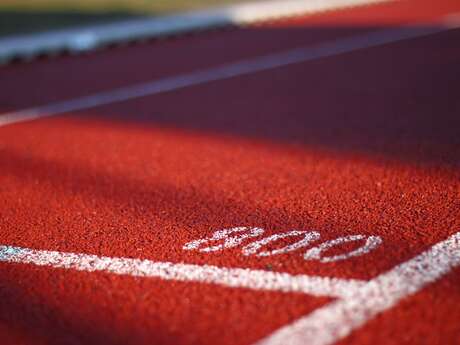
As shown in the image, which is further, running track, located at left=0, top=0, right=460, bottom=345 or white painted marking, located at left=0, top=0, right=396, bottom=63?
white painted marking, located at left=0, top=0, right=396, bottom=63

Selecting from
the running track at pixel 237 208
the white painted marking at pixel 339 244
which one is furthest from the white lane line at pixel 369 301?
the white painted marking at pixel 339 244

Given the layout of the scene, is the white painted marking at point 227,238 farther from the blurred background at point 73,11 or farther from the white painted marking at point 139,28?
the blurred background at point 73,11

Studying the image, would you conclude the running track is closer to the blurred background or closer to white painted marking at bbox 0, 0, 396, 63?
white painted marking at bbox 0, 0, 396, 63

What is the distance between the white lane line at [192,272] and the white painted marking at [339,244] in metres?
0.17

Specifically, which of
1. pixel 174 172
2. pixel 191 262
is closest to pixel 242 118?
pixel 174 172

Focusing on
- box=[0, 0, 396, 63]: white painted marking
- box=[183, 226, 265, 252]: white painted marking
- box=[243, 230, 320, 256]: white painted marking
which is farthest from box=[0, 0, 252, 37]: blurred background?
→ box=[243, 230, 320, 256]: white painted marking

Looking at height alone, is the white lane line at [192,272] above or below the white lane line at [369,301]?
above

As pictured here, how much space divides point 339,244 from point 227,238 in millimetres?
530

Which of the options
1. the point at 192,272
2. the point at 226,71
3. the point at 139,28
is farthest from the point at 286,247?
the point at 139,28

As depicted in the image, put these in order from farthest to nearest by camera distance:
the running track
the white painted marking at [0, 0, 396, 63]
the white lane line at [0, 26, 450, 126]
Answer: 1. the white painted marking at [0, 0, 396, 63]
2. the white lane line at [0, 26, 450, 126]
3. the running track

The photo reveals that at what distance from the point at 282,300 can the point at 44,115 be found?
13.5 feet

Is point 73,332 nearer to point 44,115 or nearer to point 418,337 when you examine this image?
point 418,337

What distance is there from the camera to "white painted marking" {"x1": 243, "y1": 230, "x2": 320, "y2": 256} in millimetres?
2564

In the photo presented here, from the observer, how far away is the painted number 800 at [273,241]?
251 centimetres
